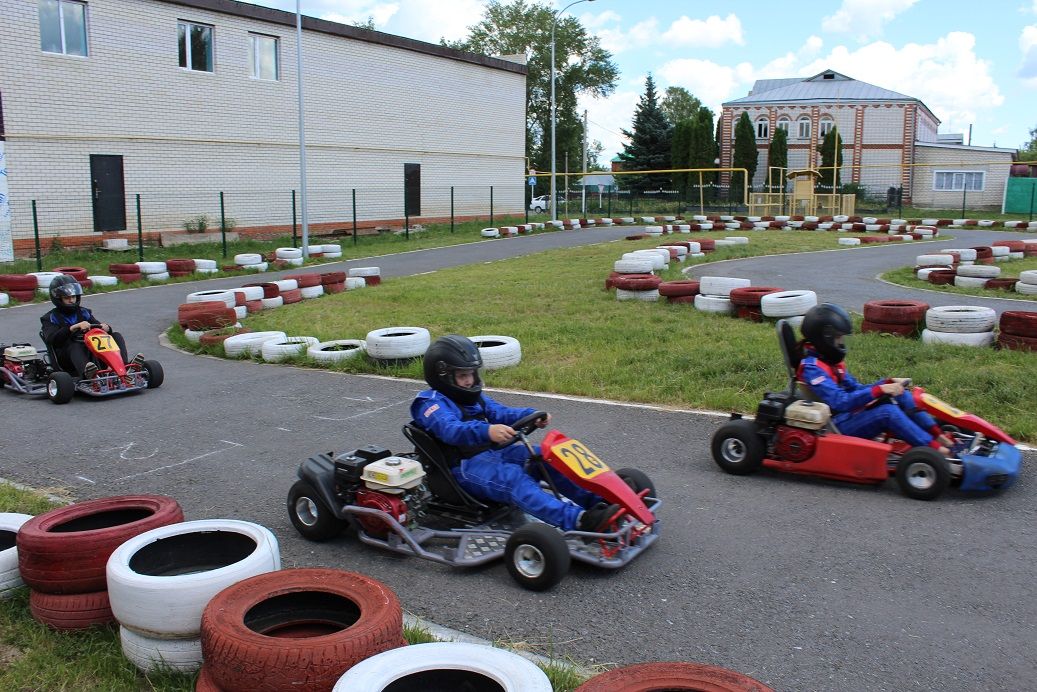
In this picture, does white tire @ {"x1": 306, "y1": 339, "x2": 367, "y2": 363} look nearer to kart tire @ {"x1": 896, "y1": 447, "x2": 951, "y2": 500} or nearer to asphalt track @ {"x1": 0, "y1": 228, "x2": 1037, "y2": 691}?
asphalt track @ {"x1": 0, "y1": 228, "x2": 1037, "y2": 691}

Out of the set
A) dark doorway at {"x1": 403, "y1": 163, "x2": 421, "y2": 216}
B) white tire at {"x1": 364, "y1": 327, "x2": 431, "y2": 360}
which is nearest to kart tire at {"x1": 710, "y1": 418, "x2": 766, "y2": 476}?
white tire at {"x1": 364, "y1": 327, "x2": 431, "y2": 360}

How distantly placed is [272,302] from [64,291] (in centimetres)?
504

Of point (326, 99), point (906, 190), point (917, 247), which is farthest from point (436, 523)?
point (906, 190)

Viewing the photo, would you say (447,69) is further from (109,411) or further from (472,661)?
(472,661)

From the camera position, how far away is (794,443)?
5.34 meters

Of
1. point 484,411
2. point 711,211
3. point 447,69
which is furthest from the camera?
point 711,211

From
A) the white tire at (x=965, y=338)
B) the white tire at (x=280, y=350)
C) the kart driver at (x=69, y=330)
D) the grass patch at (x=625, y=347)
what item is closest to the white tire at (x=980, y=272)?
the grass patch at (x=625, y=347)

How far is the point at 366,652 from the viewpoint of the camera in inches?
113

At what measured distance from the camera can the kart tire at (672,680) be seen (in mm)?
2662

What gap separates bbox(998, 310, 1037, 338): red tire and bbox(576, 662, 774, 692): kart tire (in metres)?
6.33

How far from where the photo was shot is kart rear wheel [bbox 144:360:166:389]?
814 centimetres

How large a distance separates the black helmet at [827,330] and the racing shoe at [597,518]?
209 centimetres

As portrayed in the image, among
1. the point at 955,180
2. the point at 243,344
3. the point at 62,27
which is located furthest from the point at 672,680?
the point at 955,180

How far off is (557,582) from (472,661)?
1.16m
